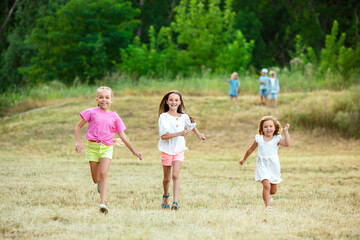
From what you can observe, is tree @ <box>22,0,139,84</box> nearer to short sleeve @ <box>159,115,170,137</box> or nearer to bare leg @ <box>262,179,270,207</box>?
short sleeve @ <box>159,115,170,137</box>

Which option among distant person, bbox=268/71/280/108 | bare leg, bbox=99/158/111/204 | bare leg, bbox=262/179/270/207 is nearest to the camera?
bare leg, bbox=99/158/111/204

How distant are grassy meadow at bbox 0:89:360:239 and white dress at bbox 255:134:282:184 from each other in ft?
1.62

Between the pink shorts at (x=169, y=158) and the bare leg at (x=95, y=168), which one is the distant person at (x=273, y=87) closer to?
the pink shorts at (x=169, y=158)

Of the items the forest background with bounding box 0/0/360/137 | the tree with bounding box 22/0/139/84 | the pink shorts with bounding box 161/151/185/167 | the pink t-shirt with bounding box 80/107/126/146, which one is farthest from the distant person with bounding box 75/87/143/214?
the tree with bounding box 22/0/139/84

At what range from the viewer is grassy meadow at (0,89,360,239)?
19.9ft

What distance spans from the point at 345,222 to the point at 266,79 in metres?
17.4

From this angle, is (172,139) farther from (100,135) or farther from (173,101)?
(100,135)

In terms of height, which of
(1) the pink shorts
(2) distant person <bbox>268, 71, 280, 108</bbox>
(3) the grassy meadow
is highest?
(2) distant person <bbox>268, 71, 280, 108</bbox>

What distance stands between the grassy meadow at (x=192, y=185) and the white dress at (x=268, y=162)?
493 mm

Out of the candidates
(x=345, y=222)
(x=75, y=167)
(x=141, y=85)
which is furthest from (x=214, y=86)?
(x=345, y=222)

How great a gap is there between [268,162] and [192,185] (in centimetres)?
329

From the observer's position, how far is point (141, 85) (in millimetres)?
31500

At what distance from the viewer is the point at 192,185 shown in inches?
435

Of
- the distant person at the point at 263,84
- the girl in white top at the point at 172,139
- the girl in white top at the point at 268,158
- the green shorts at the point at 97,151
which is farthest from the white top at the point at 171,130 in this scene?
the distant person at the point at 263,84
